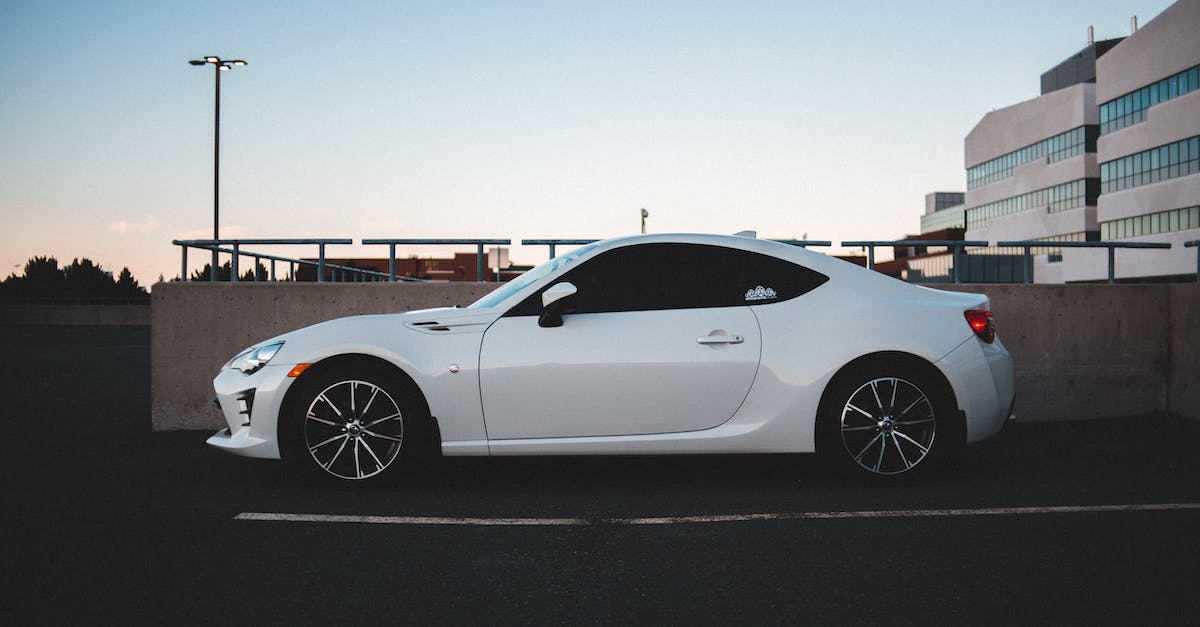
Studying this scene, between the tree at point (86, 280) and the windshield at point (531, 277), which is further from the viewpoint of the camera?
the tree at point (86, 280)

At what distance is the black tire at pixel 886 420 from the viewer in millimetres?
5207

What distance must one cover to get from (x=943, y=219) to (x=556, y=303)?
457ft

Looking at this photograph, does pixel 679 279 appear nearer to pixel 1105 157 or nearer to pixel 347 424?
pixel 347 424

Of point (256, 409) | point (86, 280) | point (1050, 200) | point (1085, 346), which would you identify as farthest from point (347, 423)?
point (86, 280)

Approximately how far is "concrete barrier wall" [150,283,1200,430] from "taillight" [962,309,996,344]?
351cm

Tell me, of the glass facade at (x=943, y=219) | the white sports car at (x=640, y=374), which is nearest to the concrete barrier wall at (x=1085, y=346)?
the white sports car at (x=640, y=374)

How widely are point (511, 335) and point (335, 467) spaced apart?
1291mm

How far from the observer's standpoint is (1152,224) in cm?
5675

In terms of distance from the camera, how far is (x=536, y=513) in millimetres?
4738

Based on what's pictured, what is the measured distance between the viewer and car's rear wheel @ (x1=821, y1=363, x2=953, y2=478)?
521 cm

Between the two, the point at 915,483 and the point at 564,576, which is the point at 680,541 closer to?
the point at 564,576

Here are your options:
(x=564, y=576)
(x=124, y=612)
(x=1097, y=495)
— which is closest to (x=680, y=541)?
(x=564, y=576)

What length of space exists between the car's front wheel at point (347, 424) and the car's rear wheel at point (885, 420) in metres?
2.50

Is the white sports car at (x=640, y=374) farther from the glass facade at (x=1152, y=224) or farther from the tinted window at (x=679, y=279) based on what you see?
the glass facade at (x=1152, y=224)
